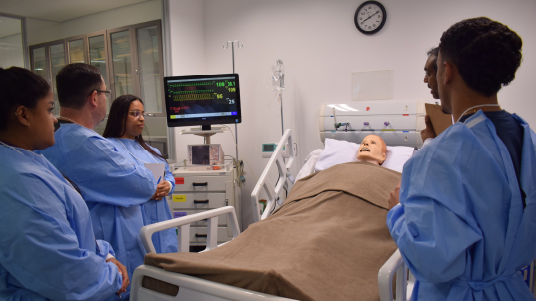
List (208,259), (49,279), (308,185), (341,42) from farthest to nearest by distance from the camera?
1. (341,42)
2. (308,185)
3. (208,259)
4. (49,279)

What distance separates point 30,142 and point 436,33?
3.30 metres

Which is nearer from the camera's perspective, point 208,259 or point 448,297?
point 448,297

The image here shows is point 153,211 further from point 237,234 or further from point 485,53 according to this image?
point 485,53

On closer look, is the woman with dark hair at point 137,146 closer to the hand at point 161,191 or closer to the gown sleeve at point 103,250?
the hand at point 161,191

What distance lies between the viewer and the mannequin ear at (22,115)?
1.08 meters

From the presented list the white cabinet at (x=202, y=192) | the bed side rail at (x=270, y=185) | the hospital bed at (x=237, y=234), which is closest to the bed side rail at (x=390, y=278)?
the hospital bed at (x=237, y=234)

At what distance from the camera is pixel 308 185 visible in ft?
8.18

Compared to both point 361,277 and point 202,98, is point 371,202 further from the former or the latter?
point 202,98

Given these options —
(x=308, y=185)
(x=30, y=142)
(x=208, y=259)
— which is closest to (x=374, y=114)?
(x=308, y=185)

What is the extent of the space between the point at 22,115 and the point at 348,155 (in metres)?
2.39

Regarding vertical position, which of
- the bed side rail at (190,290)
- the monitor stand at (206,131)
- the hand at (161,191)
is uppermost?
the monitor stand at (206,131)

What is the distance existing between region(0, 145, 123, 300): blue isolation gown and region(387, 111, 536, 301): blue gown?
98 cm

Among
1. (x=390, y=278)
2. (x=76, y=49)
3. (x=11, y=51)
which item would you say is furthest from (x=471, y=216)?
(x=76, y=49)

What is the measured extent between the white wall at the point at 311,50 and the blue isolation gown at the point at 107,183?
2103 mm
